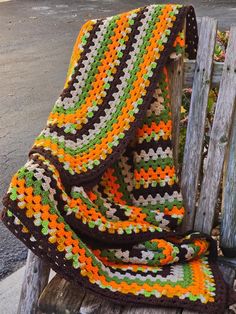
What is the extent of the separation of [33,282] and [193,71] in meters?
0.93

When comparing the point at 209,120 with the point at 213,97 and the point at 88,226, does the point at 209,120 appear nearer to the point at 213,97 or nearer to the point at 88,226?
the point at 213,97

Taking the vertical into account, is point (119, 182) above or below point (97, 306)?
above

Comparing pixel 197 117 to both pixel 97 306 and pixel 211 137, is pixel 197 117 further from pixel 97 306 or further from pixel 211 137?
pixel 97 306

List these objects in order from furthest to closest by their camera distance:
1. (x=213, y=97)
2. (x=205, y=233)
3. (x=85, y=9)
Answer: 1. (x=85, y=9)
2. (x=213, y=97)
3. (x=205, y=233)

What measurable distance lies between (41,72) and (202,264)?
501 centimetres

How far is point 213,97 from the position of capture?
2719 millimetres

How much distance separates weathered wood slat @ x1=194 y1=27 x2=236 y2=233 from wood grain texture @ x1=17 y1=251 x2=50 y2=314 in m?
0.61

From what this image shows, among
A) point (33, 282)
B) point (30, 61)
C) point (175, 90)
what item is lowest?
point (30, 61)

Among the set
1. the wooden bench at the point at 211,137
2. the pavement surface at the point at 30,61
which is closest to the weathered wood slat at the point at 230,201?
the wooden bench at the point at 211,137

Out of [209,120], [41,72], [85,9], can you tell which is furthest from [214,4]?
[209,120]

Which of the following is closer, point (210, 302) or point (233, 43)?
point (210, 302)

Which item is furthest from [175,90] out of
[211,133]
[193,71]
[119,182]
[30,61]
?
[30,61]

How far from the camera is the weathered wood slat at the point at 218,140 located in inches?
87.9

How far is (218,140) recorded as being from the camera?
226cm
